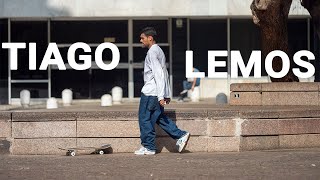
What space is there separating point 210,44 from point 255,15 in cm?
1305

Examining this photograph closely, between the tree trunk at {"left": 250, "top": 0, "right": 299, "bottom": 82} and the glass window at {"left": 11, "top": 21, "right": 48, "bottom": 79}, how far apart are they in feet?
45.7

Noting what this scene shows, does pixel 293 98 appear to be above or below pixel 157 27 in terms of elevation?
below

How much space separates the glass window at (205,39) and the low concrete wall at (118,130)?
1615 centimetres

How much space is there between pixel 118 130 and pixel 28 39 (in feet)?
55.2

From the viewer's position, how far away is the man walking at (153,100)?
36.9 feet

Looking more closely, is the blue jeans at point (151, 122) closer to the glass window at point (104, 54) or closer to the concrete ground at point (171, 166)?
the concrete ground at point (171, 166)

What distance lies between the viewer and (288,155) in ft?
37.7

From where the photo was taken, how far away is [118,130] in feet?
39.3

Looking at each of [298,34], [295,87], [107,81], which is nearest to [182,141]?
[295,87]

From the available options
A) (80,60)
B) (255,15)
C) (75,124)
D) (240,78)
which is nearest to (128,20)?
(80,60)

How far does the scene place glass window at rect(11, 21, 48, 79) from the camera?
92.0ft

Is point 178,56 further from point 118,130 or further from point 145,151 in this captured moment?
point 145,151

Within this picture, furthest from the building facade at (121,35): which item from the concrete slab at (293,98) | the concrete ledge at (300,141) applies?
the concrete ledge at (300,141)

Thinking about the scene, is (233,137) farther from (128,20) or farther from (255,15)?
(128,20)
